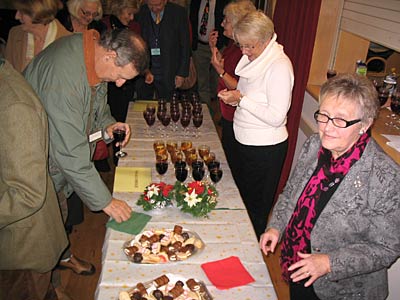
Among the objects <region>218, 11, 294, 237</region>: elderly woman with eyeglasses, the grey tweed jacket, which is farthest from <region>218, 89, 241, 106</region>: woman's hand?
the grey tweed jacket

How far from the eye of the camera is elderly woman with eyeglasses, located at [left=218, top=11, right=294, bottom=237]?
7.01 feet

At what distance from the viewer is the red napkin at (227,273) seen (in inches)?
54.4

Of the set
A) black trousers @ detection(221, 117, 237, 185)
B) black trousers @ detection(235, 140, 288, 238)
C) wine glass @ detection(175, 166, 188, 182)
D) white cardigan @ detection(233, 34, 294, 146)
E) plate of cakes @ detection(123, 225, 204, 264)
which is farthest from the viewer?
black trousers @ detection(221, 117, 237, 185)

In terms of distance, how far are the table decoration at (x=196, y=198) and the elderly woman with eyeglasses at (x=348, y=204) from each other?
443mm

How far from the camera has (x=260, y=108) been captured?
Answer: 2168 mm

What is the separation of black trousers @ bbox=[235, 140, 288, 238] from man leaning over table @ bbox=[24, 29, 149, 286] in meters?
Answer: 1.04

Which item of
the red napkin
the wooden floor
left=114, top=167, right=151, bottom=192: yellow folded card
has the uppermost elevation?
the red napkin

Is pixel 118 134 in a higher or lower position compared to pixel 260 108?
lower

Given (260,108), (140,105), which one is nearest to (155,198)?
(260,108)

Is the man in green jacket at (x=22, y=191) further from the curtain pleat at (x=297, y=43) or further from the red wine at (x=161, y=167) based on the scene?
the curtain pleat at (x=297, y=43)

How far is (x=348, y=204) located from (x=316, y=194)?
0.47 feet

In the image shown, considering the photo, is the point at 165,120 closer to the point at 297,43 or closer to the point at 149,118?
the point at 149,118

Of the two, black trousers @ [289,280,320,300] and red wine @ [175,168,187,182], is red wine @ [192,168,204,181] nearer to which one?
red wine @ [175,168,187,182]

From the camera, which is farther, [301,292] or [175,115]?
[175,115]
